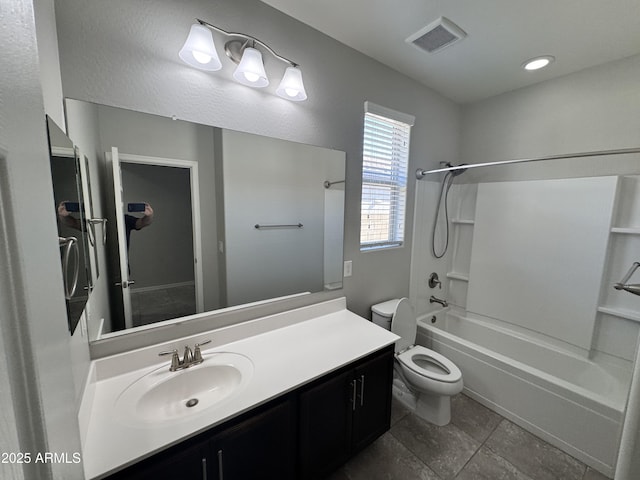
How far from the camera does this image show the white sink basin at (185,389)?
1028 millimetres

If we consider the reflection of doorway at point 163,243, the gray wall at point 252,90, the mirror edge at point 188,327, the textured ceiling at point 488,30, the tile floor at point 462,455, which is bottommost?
the tile floor at point 462,455

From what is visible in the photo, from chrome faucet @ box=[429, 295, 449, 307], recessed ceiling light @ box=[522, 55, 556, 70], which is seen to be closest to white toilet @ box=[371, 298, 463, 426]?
chrome faucet @ box=[429, 295, 449, 307]

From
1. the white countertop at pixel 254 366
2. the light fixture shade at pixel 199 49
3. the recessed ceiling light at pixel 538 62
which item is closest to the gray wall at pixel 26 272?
the white countertop at pixel 254 366

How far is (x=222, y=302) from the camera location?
1444mm

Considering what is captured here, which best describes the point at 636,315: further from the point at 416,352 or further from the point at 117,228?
the point at 117,228

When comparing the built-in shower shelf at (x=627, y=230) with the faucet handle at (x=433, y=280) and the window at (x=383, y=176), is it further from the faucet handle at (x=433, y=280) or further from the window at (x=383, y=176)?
the window at (x=383, y=176)

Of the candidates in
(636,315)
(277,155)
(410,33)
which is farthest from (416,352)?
(410,33)

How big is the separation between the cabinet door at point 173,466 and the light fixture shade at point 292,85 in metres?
1.74

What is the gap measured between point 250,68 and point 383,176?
1.28m

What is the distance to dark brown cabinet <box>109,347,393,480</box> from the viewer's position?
0.89 metres

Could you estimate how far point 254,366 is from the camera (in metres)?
1.23

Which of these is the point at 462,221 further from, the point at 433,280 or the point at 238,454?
the point at 238,454

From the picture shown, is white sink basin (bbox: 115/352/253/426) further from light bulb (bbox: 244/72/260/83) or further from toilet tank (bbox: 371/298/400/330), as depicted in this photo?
light bulb (bbox: 244/72/260/83)

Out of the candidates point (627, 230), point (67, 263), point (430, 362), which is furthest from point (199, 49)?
point (627, 230)
